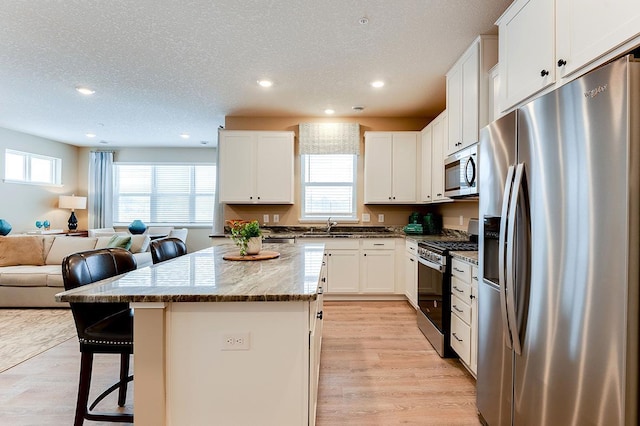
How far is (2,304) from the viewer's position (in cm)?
401

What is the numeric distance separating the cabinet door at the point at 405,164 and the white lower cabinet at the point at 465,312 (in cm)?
222

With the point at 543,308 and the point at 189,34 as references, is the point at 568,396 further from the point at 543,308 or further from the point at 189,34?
the point at 189,34

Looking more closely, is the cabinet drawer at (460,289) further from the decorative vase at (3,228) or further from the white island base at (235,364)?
the decorative vase at (3,228)

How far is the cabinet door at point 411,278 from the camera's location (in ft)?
12.5

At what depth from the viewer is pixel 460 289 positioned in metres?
2.49

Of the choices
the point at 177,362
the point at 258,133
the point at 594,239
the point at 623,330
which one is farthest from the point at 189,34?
the point at 623,330

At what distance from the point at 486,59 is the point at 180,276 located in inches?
110

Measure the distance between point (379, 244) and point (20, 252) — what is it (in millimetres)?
4829

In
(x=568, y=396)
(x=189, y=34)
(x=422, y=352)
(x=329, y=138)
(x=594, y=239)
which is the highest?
(x=189, y=34)

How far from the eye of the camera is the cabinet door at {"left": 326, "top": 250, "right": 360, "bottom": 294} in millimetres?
4402

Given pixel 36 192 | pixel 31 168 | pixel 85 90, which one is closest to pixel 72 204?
pixel 36 192

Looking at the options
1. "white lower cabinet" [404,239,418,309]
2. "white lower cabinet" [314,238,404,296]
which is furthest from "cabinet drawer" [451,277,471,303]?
"white lower cabinet" [314,238,404,296]

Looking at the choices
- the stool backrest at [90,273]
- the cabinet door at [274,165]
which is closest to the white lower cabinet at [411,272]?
the cabinet door at [274,165]

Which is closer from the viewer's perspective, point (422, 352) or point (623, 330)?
point (623, 330)
